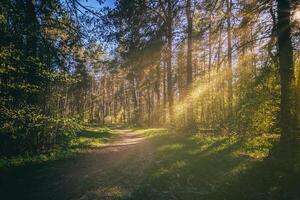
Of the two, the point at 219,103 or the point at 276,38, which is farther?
the point at 219,103

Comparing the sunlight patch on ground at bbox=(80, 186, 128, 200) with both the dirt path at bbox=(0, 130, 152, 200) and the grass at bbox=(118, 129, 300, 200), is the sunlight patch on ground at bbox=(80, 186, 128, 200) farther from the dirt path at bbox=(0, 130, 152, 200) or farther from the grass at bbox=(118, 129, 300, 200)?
the grass at bbox=(118, 129, 300, 200)

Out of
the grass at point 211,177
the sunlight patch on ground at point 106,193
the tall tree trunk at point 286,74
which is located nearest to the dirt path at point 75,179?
the sunlight patch on ground at point 106,193

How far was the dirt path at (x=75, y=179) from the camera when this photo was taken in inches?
335

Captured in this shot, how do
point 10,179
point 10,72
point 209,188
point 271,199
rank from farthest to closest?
point 10,72, point 10,179, point 209,188, point 271,199

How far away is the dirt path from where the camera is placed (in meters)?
8.51

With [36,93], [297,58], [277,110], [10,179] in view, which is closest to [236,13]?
[297,58]

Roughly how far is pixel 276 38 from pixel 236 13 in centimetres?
171

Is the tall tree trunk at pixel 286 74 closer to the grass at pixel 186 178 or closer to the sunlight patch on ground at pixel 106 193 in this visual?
the grass at pixel 186 178

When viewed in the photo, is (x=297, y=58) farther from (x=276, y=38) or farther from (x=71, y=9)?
(x=71, y=9)

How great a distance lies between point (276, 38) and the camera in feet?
40.8

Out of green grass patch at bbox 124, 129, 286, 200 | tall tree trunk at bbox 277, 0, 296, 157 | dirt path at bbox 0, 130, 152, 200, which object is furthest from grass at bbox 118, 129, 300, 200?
tall tree trunk at bbox 277, 0, 296, 157

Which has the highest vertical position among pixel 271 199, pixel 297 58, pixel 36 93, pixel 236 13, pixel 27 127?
pixel 236 13

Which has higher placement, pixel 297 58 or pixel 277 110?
pixel 297 58

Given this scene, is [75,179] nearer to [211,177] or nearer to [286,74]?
[211,177]
